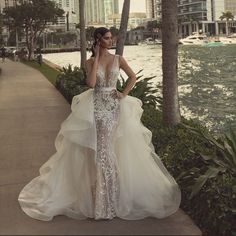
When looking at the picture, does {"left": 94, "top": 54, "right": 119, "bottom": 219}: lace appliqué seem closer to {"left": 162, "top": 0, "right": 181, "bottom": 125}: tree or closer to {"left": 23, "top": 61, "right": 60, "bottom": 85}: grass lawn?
{"left": 162, "top": 0, "right": 181, "bottom": 125}: tree

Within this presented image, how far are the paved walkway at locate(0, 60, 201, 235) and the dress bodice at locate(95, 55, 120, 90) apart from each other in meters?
1.30

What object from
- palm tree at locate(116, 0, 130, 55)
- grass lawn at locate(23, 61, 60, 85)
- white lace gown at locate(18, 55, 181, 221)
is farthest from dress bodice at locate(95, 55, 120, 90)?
grass lawn at locate(23, 61, 60, 85)

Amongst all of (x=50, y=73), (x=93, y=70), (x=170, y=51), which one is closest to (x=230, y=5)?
(x=50, y=73)

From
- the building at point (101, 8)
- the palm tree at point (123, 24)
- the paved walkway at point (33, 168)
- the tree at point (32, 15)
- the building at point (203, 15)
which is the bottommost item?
the paved walkway at point (33, 168)

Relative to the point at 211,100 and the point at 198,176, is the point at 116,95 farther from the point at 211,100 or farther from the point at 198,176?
the point at 211,100

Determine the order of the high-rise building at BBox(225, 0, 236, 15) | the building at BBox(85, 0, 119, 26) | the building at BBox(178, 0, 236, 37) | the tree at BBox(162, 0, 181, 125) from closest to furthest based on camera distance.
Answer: the tree at BBox(162, 0, 181, 125), the building at BBox(85, 0, 119, 26), the building at BBox(178, 0, 236, 37), the high-rise building at BBox(225, 0, 236, 15)

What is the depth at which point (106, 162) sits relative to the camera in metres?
4.95

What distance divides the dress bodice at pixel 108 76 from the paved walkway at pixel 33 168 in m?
1.30

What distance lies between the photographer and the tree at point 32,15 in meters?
52.2

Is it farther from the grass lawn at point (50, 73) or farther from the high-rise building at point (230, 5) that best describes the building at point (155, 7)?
the high-rise building at point (230, 5)

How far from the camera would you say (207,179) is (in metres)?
4.86

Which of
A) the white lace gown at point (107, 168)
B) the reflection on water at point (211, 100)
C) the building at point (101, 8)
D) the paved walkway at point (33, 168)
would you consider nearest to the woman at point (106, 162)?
the white lace gown at point (107, 168)

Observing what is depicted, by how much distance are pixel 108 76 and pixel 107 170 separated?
904 millimetres

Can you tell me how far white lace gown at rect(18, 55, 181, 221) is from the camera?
493 centimetres
